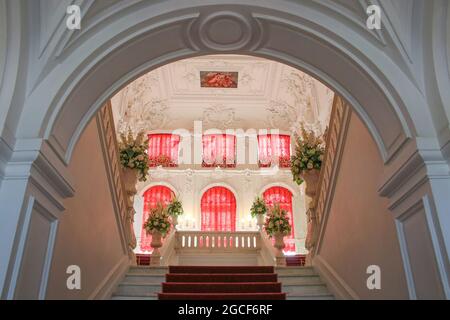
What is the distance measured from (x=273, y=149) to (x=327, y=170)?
10.9 meters

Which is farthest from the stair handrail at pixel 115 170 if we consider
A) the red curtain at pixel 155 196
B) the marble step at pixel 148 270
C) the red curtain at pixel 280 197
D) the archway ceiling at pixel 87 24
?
the red curtain at pixel 280 197

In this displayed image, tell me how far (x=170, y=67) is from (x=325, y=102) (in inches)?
222

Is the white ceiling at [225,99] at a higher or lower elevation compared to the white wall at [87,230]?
higher

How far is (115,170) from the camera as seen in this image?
627 centimetres

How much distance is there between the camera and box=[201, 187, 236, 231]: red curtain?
16312mm

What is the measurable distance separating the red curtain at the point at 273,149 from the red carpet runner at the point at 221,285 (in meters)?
10.6

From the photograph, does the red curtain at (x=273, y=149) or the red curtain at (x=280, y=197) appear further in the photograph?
the red curtain at (x=273, y=149)

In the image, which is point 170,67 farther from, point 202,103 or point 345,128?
point 345,128

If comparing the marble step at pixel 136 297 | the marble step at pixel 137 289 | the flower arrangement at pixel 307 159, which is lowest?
the marble step at pixel 136 297

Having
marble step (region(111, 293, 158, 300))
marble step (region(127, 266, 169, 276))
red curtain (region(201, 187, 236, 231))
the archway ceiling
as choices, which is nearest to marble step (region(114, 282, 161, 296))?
marble step (region(111, 293, 158, 300))

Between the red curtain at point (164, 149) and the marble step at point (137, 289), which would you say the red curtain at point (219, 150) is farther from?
the marble step at point (137, 289)

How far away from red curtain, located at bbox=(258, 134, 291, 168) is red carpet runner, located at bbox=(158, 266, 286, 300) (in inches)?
418

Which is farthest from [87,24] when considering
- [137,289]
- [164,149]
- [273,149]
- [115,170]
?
[273,149]

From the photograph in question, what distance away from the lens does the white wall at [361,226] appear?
407 centimetres
